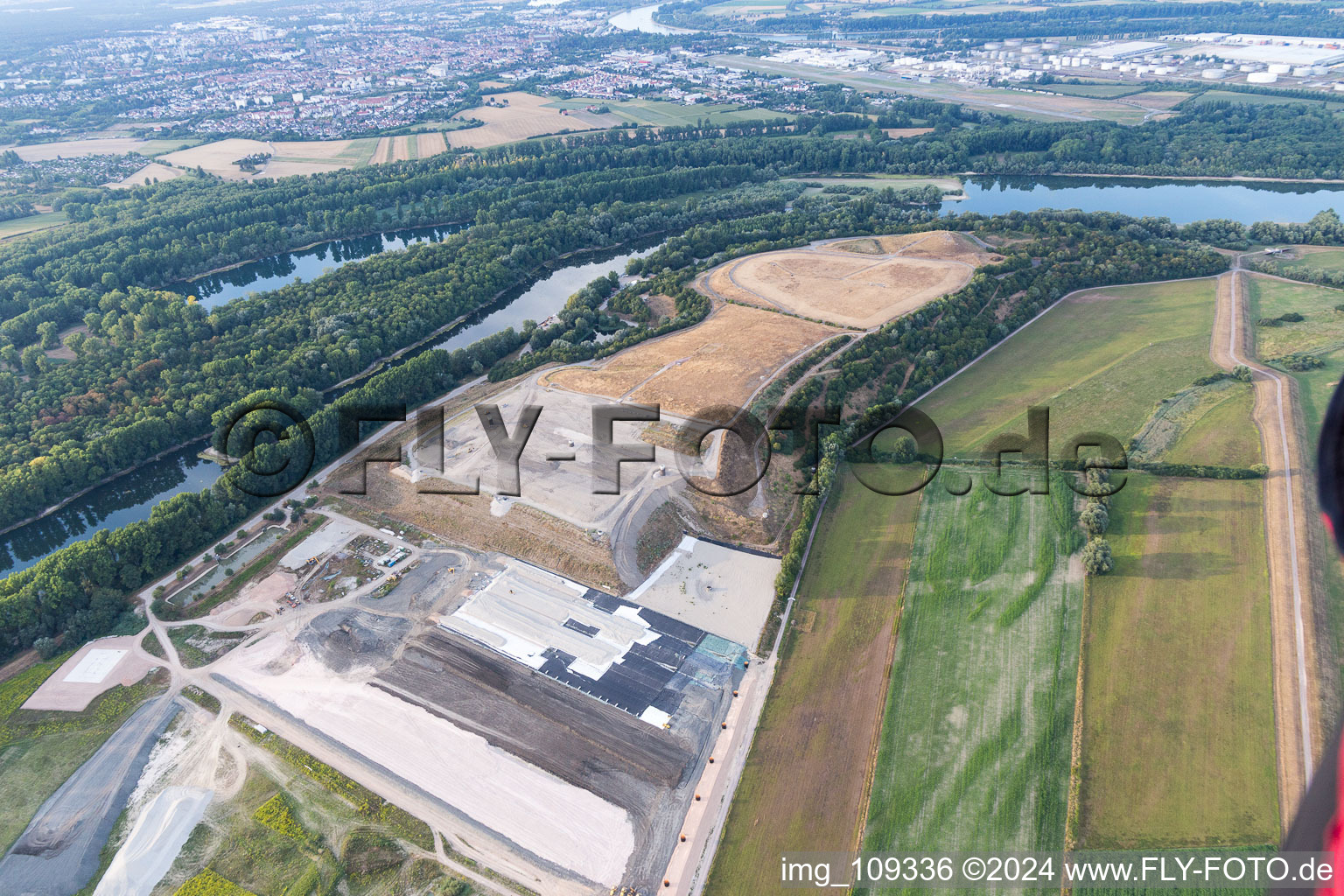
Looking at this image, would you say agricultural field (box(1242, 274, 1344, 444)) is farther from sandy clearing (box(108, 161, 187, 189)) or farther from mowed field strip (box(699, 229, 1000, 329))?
sandy clearing (box(108, 161, 187, 189))

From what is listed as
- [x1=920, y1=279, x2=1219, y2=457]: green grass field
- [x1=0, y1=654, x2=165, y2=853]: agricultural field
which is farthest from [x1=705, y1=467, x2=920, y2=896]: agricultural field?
[x1=0, y1=654, x2=165, y2=853]: agricultural field

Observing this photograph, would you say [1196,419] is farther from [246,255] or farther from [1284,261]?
[246,255]

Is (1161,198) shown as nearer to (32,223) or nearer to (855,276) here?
(855,276)

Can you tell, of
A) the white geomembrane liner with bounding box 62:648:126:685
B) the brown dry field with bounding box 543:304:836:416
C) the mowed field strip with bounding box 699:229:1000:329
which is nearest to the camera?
the white geomembrane liner with bounding box 62:648:126:685

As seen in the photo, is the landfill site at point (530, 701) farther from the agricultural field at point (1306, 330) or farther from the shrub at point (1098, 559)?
the agricultural field at point (1306, 330)

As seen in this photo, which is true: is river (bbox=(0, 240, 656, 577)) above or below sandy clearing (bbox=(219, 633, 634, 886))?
above

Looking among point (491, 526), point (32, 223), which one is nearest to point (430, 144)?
point (32, 223)
